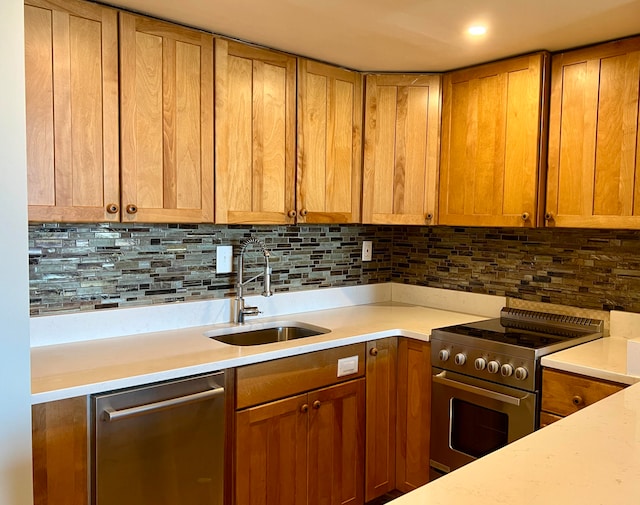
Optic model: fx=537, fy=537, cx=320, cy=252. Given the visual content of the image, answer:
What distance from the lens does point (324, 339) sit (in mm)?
2273

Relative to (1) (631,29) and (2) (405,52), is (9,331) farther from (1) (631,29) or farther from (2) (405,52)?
(1) (631,29)

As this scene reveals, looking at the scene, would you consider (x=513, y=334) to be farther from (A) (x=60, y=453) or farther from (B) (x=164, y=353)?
(A) (x=60, y=453)

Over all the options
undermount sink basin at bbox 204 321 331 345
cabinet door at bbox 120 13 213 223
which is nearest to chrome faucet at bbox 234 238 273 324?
undermount sink basin at bbox 204 321 331 345

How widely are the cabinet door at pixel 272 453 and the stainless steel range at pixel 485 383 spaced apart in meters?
0.64

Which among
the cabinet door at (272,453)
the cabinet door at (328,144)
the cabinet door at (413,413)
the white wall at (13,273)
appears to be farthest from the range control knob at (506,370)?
the white wall at (13,273)

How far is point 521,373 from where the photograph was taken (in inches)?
84.0

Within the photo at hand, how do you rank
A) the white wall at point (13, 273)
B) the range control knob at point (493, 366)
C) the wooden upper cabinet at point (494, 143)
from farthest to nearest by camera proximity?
1. the wooden upper cabinet at point (494, 143)
2. the range control knob at point (493, 366)
3. the white wall at point (13, 273)

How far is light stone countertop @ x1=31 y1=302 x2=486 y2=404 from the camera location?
167 cm

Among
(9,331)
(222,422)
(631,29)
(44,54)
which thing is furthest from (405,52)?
(9,331)

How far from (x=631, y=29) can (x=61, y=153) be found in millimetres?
2216

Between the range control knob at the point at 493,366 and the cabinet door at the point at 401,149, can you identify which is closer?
the range control knob at the point at 493,366

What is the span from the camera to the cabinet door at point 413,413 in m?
2.48

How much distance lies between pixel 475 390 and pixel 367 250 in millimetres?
1229

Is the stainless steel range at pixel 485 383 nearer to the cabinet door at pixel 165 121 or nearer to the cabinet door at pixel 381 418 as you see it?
the cabinet door at pixel 381 418
